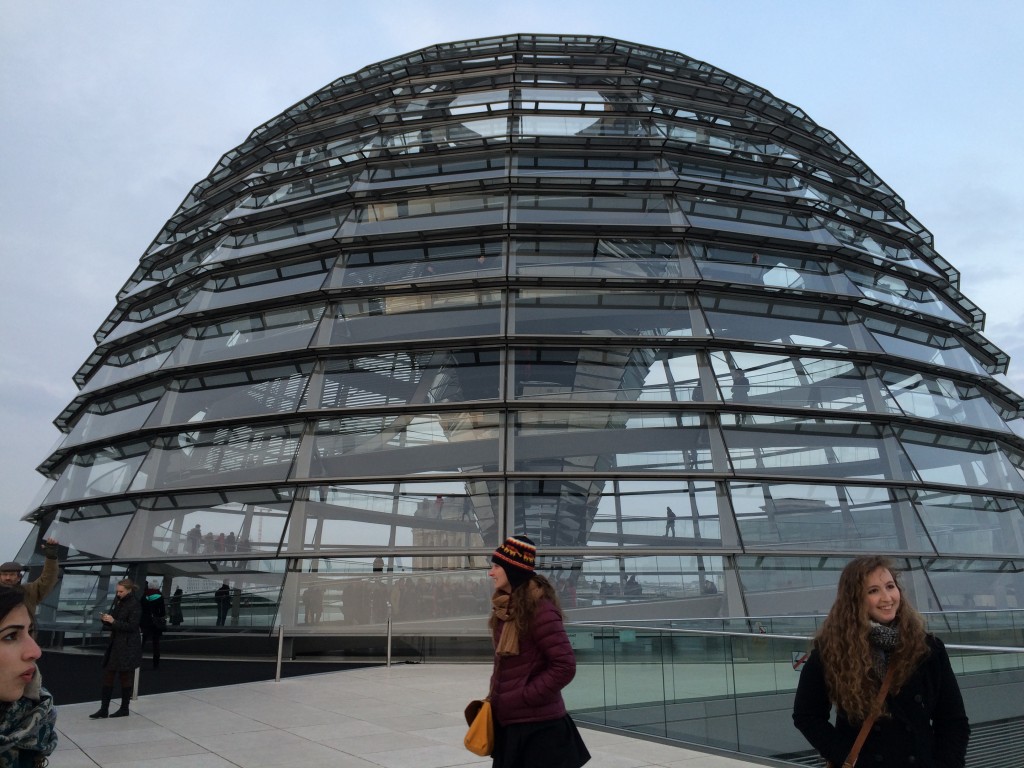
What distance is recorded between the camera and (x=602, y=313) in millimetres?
15812

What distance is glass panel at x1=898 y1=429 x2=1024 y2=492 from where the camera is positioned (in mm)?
15117


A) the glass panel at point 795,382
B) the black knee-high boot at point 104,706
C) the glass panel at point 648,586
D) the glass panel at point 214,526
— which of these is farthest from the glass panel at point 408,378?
the black knee-high boot at point 104,706

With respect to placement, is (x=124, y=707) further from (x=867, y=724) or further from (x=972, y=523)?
(x=972, y=523)

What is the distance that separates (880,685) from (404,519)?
11.2 metres

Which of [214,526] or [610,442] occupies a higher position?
[610,442]

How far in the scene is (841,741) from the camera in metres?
3.10

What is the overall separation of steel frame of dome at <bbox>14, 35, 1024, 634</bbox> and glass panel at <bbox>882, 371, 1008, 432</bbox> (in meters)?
0.07

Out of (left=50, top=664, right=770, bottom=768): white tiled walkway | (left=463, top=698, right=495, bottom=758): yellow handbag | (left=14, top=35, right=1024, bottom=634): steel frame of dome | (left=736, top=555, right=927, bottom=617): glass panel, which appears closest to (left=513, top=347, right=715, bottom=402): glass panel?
(left=14, top=35, right=1024, bottom=634): steel frame of dome

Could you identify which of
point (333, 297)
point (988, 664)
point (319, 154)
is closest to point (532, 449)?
point (333, 297)

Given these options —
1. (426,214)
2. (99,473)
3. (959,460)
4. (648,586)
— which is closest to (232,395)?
(99,473)

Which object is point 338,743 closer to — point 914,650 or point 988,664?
point 988,664

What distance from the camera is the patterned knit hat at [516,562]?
160 inches

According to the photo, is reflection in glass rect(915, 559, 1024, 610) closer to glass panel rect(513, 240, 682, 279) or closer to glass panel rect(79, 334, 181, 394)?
glass panel rect(513, 240, 682, 279)

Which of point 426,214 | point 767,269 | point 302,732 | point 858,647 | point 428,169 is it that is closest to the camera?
Result: point 858,647
